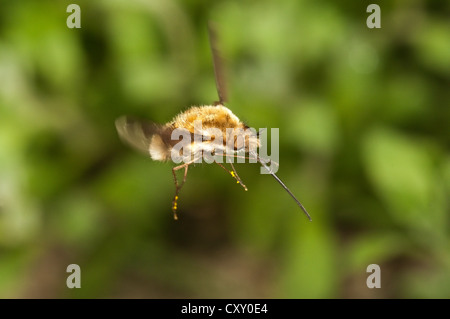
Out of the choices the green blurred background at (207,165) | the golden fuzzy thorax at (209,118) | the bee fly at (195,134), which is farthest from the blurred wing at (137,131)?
the green blurred background at (207,165)

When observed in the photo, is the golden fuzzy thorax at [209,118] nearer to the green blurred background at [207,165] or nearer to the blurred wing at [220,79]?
the blurred wing at [220,79]

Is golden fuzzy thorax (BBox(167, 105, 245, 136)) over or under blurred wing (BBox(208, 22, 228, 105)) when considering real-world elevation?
under

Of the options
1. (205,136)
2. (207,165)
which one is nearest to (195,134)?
(205,136)

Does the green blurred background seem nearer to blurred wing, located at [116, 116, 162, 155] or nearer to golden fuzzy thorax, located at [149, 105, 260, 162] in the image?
golden fuzzy thorax, located at [149, 105, 260, 162]

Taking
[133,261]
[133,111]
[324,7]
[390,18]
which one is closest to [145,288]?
[133,261]

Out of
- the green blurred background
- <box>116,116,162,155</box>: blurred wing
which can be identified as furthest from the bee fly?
the green blurred background

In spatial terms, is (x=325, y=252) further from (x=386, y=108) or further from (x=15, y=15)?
(x=15, y=15)

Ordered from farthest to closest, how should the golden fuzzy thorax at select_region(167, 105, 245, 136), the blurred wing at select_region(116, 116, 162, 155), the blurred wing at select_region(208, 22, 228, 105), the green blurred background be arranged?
the green blurred background
the blurred wing at select_region(208, 22, 228, 105)
the golden fuzzy thorax at select_region(167, 105, 245, 136)
the blurred wing at select_region(116, 116, 162, 155)
